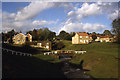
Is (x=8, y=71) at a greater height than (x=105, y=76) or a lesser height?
greater

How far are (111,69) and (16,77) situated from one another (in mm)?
19305

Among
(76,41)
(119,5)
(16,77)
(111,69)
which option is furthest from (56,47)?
(16,77)

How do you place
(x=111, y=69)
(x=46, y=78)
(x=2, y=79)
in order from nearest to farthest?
(x=2, y=79)
(x=46, y=78)
(x=111, y=69)

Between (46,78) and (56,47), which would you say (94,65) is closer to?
(46,78)

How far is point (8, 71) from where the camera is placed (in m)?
17.5

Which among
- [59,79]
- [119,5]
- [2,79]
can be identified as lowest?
[59,79]

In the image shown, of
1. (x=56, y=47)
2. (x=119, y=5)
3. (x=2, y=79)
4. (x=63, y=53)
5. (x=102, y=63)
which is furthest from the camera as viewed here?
(x=56, y=47)

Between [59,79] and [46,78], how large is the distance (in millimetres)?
2537

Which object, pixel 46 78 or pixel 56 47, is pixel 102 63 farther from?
pixel 56 47

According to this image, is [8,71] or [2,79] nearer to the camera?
[2,79]

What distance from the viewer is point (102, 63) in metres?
26.2

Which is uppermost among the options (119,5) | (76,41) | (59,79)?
(119,5)

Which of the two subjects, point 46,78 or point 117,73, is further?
point 117,73

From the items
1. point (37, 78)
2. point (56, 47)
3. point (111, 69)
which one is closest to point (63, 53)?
point (56, 47)
